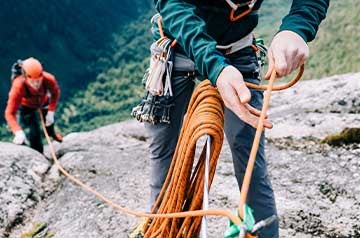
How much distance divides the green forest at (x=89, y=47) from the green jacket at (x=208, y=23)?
22.2 m

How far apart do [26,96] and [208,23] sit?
4.26 metres

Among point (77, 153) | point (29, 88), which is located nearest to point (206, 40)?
point (77, 153)

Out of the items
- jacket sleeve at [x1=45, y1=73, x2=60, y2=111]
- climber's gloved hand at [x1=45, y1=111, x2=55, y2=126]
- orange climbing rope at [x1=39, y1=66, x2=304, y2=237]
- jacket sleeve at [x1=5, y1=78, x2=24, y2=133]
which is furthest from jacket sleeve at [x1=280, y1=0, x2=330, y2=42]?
climber's gloved hand at [x1=45, y1=111, x2=55, y2=126]

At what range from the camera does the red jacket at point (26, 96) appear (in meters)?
6.38

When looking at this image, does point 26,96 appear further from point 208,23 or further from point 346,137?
point 208,23

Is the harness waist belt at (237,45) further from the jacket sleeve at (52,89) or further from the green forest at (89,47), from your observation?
the green forest at (89,47)

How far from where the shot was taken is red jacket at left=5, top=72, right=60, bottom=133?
6.38 meters

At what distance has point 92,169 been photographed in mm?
5422

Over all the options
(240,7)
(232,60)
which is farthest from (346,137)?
(240,7)

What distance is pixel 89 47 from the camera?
39688 mm

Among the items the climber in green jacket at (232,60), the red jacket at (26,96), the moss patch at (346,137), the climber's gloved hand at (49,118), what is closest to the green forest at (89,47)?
the climber's gloved hand at (49,118)

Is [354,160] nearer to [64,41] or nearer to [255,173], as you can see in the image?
[255,173]

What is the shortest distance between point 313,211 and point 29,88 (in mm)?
3495

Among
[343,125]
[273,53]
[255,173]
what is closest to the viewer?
[273,53]
